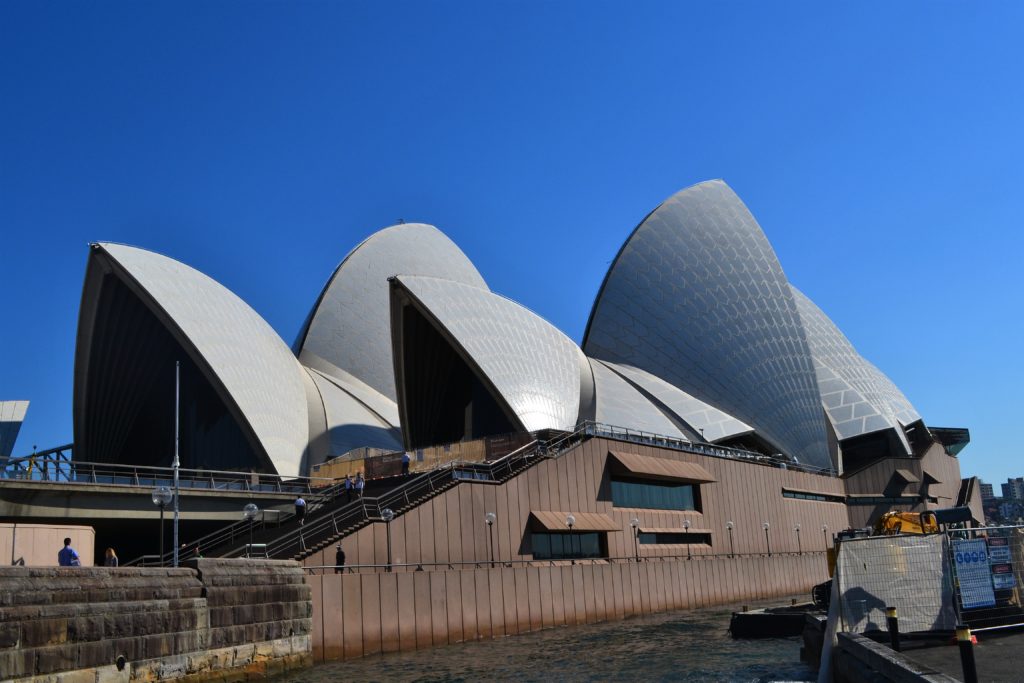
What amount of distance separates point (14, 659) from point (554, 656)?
35.3 ft

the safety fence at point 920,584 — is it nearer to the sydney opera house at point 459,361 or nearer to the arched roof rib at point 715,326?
the sydney opera house at point 459,361

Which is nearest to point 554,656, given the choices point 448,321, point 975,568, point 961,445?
point 975,568

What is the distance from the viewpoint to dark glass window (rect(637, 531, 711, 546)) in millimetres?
32344

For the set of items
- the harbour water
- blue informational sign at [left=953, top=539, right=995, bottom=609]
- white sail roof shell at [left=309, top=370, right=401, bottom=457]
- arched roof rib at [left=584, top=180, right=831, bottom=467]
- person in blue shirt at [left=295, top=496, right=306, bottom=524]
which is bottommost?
the harbour water

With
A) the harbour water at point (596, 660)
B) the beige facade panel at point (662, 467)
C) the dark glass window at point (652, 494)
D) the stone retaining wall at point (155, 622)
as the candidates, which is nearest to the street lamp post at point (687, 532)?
the dark glass window at point (652, 494)

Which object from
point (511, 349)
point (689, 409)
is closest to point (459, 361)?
point (511, 349)

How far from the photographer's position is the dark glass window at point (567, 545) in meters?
27.6

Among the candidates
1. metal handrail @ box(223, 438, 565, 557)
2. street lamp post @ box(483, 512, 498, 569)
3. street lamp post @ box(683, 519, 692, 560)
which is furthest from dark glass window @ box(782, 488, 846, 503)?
street lamp post @ box(483, 512, 498, 569)

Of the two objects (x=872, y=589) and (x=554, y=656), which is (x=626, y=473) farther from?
(x=872, y=589)

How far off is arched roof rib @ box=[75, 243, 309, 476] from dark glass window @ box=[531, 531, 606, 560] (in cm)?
1292

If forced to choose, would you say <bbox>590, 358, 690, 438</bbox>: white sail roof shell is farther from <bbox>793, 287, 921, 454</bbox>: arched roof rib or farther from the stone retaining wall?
the stone retaining wall

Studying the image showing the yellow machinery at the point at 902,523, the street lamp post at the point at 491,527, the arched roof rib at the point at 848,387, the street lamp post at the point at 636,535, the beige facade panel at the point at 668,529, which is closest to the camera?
the yellow machinery at the point at 902,523

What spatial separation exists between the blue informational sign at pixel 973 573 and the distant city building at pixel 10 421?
1733 inches

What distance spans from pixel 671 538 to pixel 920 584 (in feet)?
70.9
